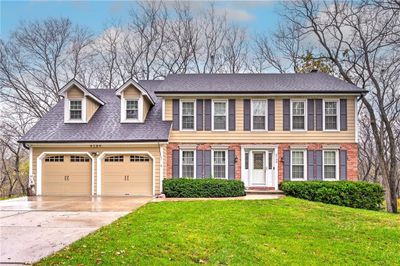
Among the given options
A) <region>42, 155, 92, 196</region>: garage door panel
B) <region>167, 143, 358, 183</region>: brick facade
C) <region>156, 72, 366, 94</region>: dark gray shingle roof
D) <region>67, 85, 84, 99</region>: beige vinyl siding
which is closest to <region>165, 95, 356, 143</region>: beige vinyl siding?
<region>167, 143, 358, 183</region>: brick facade

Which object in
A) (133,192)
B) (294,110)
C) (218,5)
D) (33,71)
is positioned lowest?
(133,192)

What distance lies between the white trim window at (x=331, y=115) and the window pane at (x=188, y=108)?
691 centimetres

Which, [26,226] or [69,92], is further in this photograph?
[69,92]

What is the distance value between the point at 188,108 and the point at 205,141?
1974 millimetres

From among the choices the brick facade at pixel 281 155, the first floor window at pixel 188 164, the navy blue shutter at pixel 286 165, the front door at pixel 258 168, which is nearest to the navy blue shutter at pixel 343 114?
the brick facade at pixel 281 155

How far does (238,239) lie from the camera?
8289 mm

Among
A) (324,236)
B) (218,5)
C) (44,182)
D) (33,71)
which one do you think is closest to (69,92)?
(44,182)

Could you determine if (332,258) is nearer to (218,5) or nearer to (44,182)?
(44,182)

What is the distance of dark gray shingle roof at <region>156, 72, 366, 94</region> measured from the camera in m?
18.8

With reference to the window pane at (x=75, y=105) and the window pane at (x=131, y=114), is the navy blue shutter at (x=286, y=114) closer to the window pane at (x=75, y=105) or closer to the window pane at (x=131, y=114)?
the window pane at (x=131, y=114)

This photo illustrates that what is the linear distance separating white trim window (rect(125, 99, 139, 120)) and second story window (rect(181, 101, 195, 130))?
250 centimetres

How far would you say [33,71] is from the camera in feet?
98.8

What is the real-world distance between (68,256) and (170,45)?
26.2 meters

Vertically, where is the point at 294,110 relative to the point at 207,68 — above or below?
below
